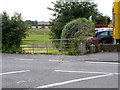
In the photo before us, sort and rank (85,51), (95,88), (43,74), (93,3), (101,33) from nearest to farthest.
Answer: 1. (95,88)
2. (43,74)
3. (85,51)
4. (101,33)
5. (93,3)

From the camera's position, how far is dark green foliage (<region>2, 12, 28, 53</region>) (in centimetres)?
1566

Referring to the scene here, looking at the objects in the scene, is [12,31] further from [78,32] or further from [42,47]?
[78,32]

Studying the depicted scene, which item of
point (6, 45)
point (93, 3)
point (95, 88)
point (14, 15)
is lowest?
point (95, 88)

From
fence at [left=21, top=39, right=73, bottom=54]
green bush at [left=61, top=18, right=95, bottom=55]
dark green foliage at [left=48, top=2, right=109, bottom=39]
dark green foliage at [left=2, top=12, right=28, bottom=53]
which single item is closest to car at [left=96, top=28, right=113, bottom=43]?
dark green foliage at [left=48, top=2, right=109, bottom=39]

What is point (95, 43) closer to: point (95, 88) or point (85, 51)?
point (85, 51)

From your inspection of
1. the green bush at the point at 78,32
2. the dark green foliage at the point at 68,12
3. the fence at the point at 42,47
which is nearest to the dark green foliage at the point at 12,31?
the fence at the point at 42,47

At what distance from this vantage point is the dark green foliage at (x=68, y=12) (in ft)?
89.6

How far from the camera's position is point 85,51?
14.8m

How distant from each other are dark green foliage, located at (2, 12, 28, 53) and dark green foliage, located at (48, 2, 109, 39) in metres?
11.7

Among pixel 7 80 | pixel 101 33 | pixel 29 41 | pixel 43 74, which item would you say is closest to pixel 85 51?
pixel 29 41

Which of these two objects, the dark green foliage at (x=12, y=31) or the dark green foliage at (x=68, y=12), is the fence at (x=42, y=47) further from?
the dark green foliage at (x=68, y=12)

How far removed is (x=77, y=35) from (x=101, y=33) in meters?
10.4

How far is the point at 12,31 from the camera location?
51.5 feet

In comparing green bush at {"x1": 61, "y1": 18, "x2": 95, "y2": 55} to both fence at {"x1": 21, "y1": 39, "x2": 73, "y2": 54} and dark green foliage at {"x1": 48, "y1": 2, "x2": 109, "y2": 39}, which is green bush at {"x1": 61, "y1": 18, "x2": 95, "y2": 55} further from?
dark green foliage at {"x1": 48, "y1": 2, "x2": 109, "y2": 39}
